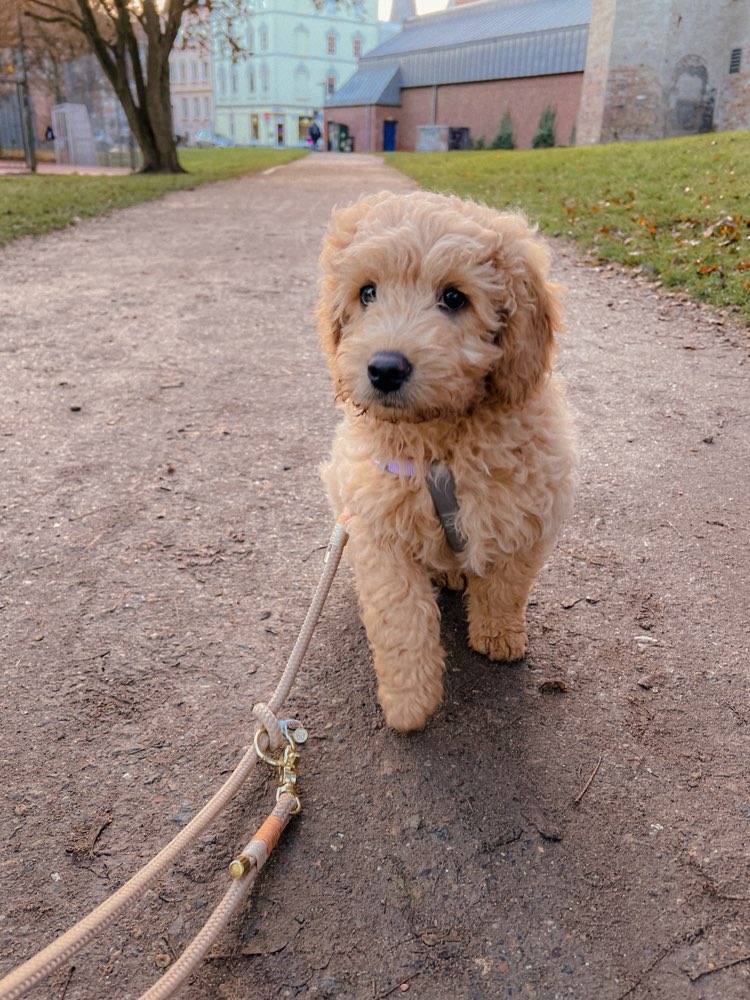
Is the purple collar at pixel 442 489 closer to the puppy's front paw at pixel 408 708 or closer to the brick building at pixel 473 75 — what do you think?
the puppy's front paw at pixel 408 708

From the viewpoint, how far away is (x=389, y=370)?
7.15 ft

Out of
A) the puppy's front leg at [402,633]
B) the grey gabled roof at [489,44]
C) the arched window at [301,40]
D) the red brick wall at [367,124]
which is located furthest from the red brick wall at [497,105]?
the puppy's front leg at [402,633]

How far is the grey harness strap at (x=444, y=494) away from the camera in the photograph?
2432 millimetres

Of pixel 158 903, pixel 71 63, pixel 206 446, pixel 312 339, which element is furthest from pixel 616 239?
pixel 71 63

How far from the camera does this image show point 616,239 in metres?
10.3

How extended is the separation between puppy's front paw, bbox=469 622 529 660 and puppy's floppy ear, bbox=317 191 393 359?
115 cm

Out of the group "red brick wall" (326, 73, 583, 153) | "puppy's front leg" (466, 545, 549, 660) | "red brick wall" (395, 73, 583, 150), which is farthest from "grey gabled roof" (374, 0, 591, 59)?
"puppy's front leg" (466, 545, 549, 660)

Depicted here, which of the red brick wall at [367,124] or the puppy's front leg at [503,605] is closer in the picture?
the puppy's front leg at [503,605]

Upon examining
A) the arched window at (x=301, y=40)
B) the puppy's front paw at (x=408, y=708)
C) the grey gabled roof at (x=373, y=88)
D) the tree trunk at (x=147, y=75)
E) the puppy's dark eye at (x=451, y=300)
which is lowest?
the puppy's front paw at (x=408, y=708)

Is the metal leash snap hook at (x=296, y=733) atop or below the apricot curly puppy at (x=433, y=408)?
below

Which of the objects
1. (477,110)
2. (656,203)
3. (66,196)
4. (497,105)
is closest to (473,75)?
(477,110)

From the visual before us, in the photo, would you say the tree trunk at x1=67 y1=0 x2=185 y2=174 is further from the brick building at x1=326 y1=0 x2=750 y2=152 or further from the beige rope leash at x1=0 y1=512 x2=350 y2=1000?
the beige rope leash at x1=0 y1=512 x2=350 y2=1000

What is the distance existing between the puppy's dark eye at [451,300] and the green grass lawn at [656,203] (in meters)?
3.28

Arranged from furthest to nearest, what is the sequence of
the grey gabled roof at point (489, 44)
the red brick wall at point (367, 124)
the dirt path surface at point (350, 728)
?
the red brick wall at point (367, 124), the grey gabled roof at point (489, 44), the dirt path surface at point (350, 728)
